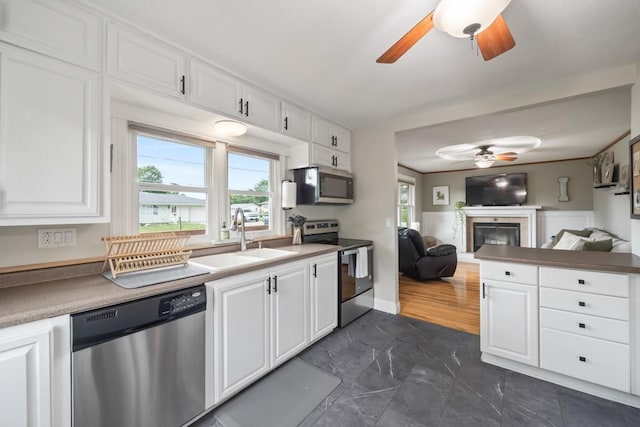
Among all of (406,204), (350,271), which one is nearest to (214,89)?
(350,271)

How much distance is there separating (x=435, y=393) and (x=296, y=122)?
258 cm

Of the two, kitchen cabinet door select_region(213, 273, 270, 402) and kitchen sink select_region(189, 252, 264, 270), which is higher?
kitchen sink select_region(189, 252, 264, 270)

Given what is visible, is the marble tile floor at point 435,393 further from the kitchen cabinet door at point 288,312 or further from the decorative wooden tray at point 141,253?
the decorative wooden tray at point 141,253

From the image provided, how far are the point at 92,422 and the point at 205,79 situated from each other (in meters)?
→ 2.06

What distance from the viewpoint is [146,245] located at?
162 centimetres

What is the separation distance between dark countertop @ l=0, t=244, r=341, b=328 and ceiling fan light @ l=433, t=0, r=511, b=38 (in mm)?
1783

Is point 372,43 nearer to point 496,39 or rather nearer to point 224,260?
point 496,39

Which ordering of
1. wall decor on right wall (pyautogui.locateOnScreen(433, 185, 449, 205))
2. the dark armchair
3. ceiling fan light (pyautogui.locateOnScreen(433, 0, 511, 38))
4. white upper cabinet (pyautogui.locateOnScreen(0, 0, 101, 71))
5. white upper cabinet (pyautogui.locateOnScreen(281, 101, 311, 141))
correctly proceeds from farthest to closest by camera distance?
wall decor on right wall (pyautogui.locateOnScreen(433, 185, 449, 205)) < the dark armchair < white upper cabinet (pyautogui.locateOnScreen(281, 101, 311, 141)) < white upper cabinet (pyautogui.locateOnScreen(0, 0, 101, 71)) < ceiling fan light (pyautogui.locateOnScreen(433, 0, 511, 38))

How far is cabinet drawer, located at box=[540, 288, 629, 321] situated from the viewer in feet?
5.48

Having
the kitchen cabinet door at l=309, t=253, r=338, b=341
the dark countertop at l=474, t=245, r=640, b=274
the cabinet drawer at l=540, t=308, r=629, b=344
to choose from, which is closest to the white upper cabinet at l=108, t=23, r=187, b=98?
the kitchen cabinet door at l=309, t=253, r=338, b=341

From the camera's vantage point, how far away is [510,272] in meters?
2.00

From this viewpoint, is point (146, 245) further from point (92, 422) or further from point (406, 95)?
point (406, 95)

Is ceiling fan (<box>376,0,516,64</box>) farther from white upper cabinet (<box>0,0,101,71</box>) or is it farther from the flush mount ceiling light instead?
white upper cabinet (<box>0,0,101,71</box>)

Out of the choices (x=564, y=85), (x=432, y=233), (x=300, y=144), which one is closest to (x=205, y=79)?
(x=300, y=144)
